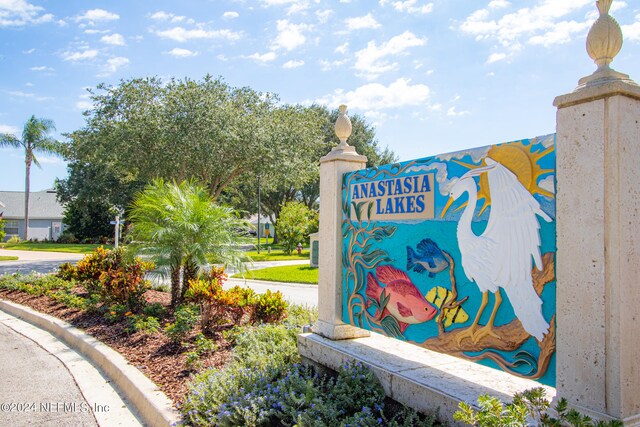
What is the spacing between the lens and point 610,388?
2787mm

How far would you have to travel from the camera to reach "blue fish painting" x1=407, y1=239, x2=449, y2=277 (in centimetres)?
402

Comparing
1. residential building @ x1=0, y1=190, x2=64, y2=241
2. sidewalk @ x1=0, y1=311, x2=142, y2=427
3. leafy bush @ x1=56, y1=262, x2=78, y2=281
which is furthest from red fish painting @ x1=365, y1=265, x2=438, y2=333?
residential building @ x1=0, y1=190, x2=64, y2=241

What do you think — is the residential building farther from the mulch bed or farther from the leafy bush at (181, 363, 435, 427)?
the leafy bush at (181, 363, 435, 427)

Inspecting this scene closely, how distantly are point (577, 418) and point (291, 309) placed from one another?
5.43 m

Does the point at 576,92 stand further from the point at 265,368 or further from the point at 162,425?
the point at 162,425

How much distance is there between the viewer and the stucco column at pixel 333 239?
520cm

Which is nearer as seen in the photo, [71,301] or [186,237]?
[186,237]

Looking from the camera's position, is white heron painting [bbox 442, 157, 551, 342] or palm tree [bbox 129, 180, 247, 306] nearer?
white heron painting [bbox 442, 157, 551, 342]

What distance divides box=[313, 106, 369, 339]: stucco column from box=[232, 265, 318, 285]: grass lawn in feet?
31.5

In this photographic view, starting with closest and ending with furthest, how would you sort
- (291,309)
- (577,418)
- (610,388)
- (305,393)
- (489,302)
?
(577,418) → (610,388) → (489,302) → (305,393) → (291,309)

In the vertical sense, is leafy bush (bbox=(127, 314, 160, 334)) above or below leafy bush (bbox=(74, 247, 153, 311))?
below

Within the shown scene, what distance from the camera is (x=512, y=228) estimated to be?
11.4 feet

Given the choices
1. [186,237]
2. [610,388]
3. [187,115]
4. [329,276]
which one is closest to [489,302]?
[610,388]

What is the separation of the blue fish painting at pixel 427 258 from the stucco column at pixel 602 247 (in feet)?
3.72
